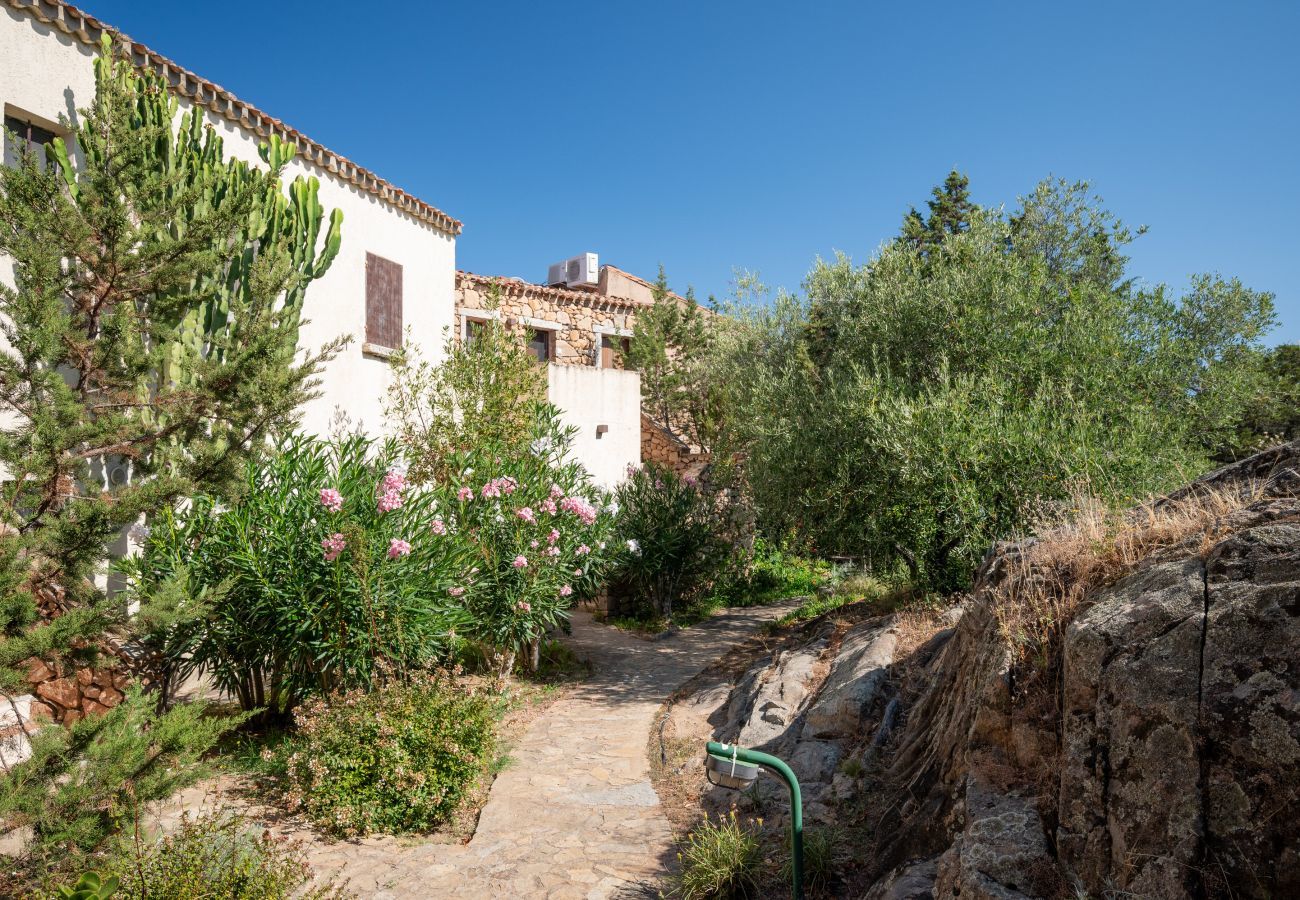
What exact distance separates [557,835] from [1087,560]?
4120 millimetres

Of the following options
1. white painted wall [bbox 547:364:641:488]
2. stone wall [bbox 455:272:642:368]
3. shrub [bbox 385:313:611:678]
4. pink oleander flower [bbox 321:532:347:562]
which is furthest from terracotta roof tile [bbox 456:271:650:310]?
pink oleander flower [bbox 321:532:347:562]

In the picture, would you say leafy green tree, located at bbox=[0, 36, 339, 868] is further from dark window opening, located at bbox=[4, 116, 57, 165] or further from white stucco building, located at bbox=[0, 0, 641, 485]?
white stucco building, located at bbox=[0, 0, 641, 485]

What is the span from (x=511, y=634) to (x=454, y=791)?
128 inches

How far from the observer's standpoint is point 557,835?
593cm

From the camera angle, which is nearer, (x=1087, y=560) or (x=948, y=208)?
(x=1087, y=560)

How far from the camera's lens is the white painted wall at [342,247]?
25.0ft

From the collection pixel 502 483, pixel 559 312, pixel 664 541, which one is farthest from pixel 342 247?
pixel 559 312

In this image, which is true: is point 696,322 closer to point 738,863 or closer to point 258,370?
point 258,370

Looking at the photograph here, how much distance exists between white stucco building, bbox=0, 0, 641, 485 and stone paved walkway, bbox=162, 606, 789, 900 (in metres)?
4.93

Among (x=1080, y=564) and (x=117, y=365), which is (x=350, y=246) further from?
(x=1080, y=564)

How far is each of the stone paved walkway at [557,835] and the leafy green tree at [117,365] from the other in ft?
5.13

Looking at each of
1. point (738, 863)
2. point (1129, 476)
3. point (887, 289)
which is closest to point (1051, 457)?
point (1129, 476)

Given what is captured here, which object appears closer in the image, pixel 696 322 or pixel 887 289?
pixel 887 289

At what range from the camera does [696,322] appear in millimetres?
22438
